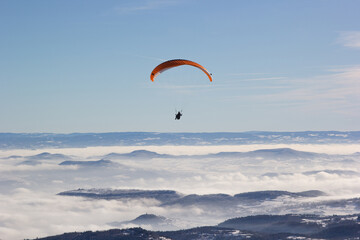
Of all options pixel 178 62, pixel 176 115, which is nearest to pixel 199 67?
pixel 178 62

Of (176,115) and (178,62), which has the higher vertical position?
(178,62)

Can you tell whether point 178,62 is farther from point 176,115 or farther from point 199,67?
point 176,115

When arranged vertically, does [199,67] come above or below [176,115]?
above

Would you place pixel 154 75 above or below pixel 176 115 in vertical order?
above
